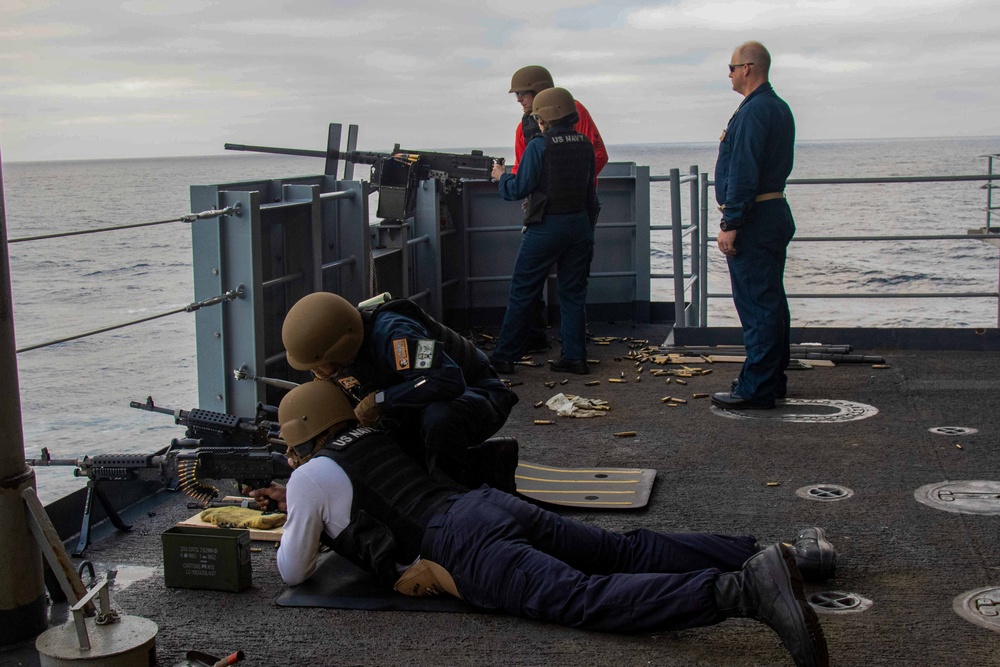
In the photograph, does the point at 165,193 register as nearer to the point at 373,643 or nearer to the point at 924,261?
the point at 924,261

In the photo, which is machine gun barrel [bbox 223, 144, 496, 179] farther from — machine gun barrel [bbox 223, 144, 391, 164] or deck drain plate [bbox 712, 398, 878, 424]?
deck drain plate [bbox 712, 398, 878, 424]

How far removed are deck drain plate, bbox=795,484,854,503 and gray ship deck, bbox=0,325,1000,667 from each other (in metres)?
0.05

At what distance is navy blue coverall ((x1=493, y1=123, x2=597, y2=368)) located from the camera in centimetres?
769

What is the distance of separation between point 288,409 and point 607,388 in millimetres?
3813

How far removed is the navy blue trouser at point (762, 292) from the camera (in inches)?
258

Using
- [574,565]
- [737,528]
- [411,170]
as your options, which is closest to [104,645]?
[574,565]

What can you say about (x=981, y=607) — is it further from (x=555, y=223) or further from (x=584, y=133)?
(x=584, y=133)

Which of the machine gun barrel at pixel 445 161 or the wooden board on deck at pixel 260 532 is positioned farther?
the machine gun barrel at pixel 445 161

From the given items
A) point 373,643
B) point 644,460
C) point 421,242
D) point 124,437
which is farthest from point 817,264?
point 373,643

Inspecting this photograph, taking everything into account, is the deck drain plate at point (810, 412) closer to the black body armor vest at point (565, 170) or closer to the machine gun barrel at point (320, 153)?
the black body armor vest at point (565, 170)

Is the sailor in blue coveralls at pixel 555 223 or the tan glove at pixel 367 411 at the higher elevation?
the sailor in blue coveralls at pixel 555 223

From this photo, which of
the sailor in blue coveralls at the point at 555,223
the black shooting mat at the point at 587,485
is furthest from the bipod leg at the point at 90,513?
the sailor in blue coveralls at the point at 555,223

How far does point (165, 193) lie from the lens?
55.5 meters

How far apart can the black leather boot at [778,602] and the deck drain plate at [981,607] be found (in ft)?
2.19
